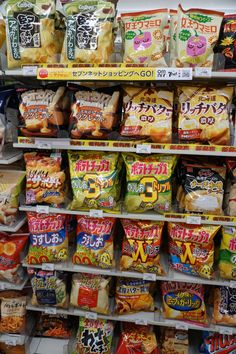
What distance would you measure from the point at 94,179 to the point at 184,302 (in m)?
0.95

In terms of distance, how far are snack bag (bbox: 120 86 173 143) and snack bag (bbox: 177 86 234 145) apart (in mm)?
76

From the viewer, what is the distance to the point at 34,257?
183 cm

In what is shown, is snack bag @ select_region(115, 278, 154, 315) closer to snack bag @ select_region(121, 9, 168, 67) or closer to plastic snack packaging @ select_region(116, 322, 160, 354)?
plastic snack packaging @ select_region(116, 322, 160, 354)

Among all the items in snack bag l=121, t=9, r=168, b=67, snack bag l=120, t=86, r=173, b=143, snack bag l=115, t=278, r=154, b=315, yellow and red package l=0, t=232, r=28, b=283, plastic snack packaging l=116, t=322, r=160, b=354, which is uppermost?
snack bag l=121, t=9, r=168, b=67

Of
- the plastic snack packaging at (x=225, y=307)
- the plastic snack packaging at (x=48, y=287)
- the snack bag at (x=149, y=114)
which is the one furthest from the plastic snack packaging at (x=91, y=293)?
the snack bag at (x=149, y=114)

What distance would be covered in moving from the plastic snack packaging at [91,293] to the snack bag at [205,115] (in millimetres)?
1025

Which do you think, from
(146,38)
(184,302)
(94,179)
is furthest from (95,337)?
(146,38)

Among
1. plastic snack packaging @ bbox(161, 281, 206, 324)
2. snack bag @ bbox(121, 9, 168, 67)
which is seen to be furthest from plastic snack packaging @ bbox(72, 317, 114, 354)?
snack bag @ bbox(121, 9, 168, 67)

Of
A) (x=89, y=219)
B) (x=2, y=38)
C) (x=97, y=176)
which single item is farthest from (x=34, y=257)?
(x=2, y=38)

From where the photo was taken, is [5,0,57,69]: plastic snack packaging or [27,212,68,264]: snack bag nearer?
[5,0,57,69]: plastic snack packaging

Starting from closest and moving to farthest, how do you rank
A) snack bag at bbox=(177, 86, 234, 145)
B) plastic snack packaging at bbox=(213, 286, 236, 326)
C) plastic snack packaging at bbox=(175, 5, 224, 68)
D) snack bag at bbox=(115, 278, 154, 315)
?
1. plastic snack packaging at bbox=(175, 5, 224, 68)
2. snack bag at bbox=(177, 86, 234, 145)
3. plastic snack packaging at bbox=(213, 286, 236, 326)
4. snack bag at bbox=(115, 278, 154, 315)

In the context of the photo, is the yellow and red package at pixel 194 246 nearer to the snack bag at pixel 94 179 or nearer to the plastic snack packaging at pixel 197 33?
the snack bag at pixel 94 179

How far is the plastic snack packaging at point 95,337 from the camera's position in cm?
188

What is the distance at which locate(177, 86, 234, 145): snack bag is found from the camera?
5.04 ft
